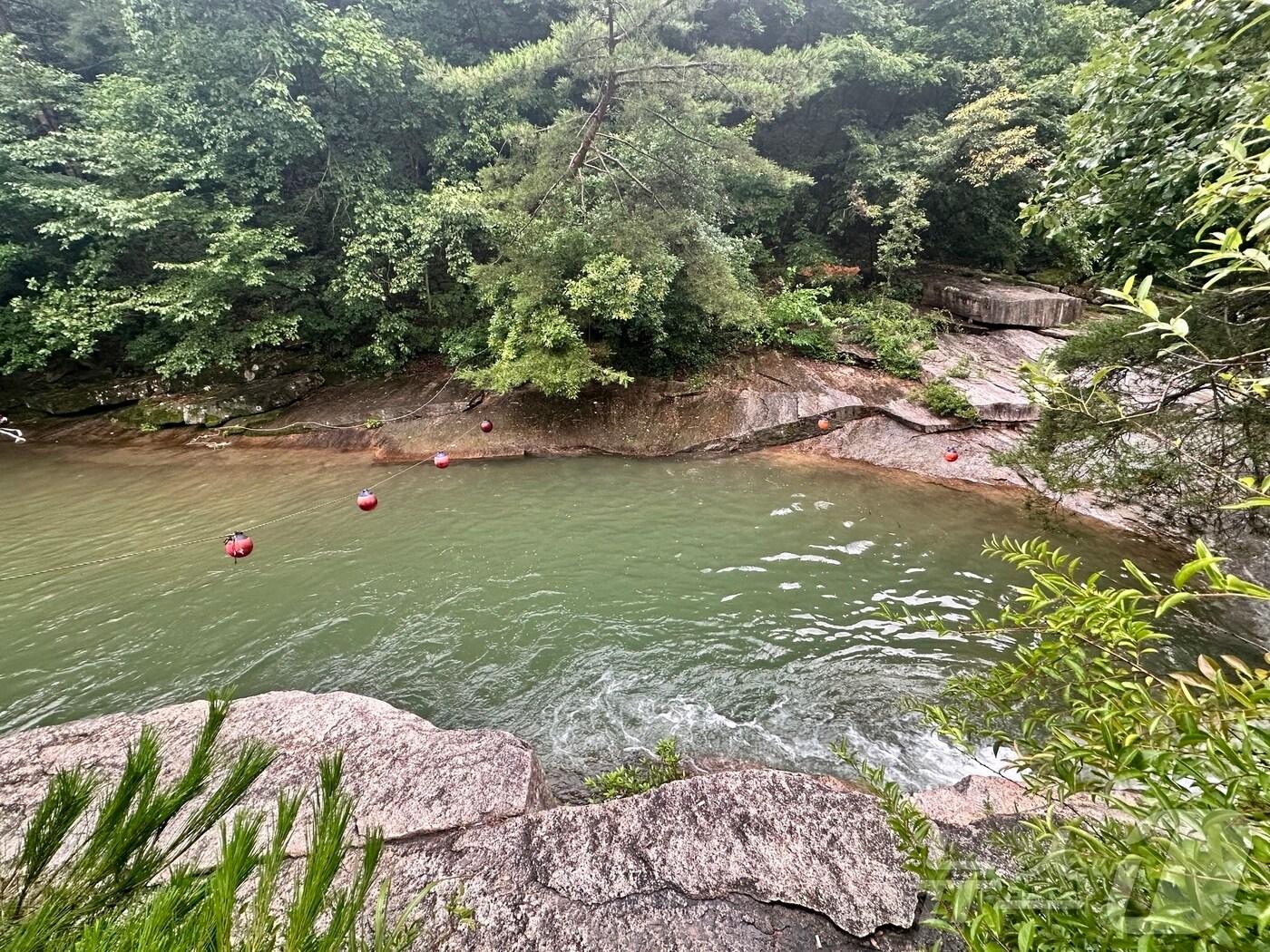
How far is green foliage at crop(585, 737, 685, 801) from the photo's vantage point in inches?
126

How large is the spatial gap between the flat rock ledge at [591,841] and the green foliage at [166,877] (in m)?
1.22

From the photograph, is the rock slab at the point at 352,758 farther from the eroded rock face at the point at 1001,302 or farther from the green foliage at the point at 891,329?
the eroded rock face at the point at 1001,302

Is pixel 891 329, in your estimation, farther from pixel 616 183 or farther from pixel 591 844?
pixel 591 844

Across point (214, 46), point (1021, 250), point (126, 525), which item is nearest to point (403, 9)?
point (214, 46)

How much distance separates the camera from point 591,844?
8.02 feet

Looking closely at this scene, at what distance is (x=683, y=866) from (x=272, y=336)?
12.0 m

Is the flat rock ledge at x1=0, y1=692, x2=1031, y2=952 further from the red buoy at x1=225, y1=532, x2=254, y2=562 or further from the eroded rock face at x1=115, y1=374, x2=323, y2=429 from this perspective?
the eroded rock face at x1=115, y1=374, x2=323, y2=429

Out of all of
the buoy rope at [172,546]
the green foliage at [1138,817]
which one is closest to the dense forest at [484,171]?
the buoy rope at [172,546]

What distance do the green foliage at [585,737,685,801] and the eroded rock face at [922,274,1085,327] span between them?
12.1 m

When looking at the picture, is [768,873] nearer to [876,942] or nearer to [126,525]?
[876,942]

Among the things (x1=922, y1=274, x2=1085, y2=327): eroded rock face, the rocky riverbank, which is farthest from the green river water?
(x1=922, y1=274, x2=1085, y2=327): eroded rock face

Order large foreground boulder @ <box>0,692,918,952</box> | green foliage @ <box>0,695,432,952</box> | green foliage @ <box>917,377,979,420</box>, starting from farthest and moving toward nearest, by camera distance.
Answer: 1. green foliage @ <box>917,377,979,420</box>
2. large foreground boulder @ <box>0,692,918,952</box>
3. green foliage @ <box>0,695,432,952</box>

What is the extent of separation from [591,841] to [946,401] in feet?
30.3

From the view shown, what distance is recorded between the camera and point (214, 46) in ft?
30.8
